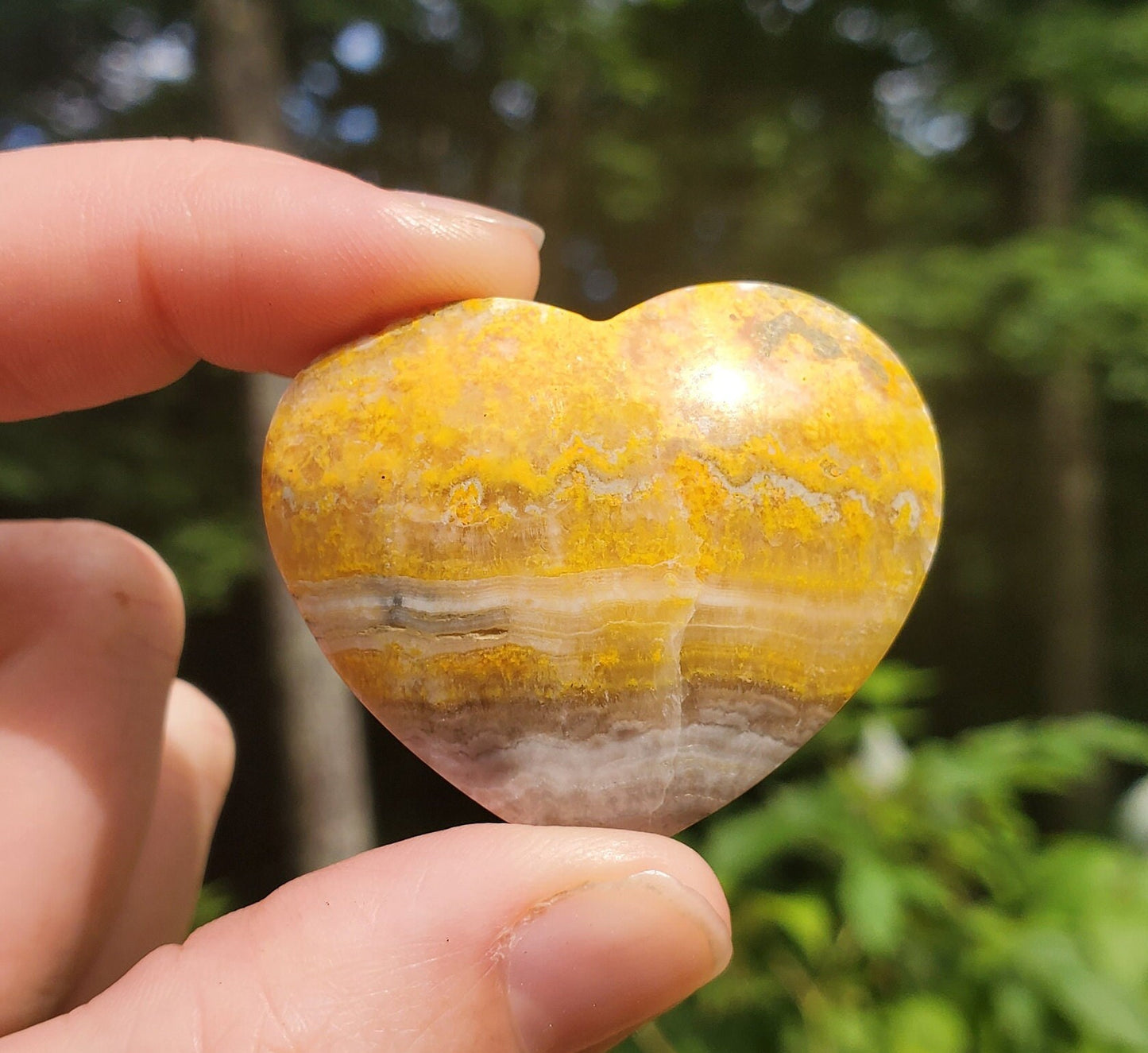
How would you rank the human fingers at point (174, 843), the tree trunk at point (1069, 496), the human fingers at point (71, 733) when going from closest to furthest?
the human fingers at point (71, 733), the human fingers at point (174, 843), the tree trunk at point (1069, 496)

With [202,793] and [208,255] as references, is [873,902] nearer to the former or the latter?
[202,793]

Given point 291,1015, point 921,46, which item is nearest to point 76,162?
point 291,1015

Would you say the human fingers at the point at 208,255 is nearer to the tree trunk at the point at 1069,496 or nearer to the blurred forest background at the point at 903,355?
the blurred forest background at the point at 903,355

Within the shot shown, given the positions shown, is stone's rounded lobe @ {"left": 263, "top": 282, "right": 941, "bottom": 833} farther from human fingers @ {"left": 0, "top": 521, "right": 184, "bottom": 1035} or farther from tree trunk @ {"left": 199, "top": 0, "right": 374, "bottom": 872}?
tree trunk @ {"left": 199, "top": 0, "right": 374, "bottom": 872}

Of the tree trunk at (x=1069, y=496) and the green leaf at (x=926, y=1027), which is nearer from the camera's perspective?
the green leaf at (x=926, y=1027)

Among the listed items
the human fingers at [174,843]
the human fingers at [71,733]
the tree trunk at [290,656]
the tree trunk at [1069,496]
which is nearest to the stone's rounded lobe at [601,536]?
the human fingers at [71,733]

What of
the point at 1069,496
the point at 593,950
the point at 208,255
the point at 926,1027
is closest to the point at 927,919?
the point at 926,1027
